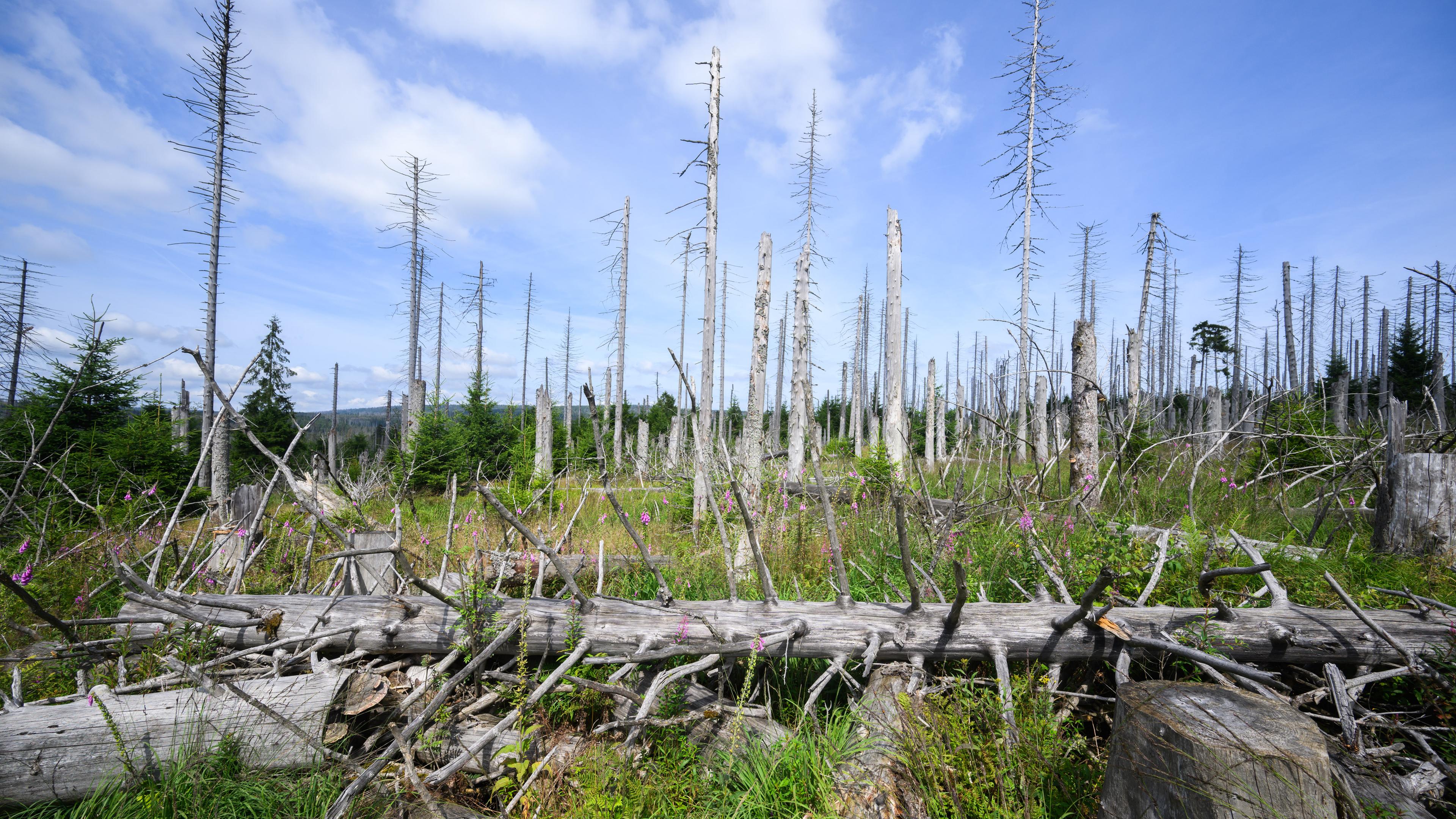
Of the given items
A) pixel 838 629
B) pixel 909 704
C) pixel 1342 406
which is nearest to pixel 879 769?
pixel 909 704

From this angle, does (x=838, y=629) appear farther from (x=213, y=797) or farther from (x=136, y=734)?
(x=136, y=734)

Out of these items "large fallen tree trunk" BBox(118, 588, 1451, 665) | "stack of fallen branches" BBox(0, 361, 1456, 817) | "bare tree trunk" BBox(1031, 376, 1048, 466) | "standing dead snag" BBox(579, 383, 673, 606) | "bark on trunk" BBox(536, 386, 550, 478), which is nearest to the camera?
"standing dead snag" BBox(579, 383, 673, 606)

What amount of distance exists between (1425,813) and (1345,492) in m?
7.30

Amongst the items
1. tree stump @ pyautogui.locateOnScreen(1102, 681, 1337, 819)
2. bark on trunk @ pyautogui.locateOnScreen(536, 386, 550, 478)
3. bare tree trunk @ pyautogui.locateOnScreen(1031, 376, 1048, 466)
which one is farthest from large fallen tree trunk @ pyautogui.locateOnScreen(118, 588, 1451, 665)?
bare tree trunk @ pyautogui.locateOnScreen(1031, 376, 1048, 466)

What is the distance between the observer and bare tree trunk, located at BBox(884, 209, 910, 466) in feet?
38.9

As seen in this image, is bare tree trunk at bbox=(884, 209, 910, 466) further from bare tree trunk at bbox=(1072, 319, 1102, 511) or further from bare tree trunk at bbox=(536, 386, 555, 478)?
bare tree trunk at bbox=(536, 386, 555, 478)

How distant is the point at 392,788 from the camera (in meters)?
2.61

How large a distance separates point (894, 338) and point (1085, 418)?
6.13 meters

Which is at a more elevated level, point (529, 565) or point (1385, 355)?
point (1385, 355)

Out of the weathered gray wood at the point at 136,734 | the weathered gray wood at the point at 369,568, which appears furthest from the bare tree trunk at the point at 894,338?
the weathered gray wood at the point at 136,734

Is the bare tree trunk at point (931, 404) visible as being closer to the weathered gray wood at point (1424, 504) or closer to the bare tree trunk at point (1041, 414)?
the bare tree trunk at point (1041, 414)

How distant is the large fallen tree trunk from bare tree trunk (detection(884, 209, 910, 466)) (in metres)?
8.78

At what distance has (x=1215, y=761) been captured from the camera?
5.36 ft

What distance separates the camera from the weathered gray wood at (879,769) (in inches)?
88.4
